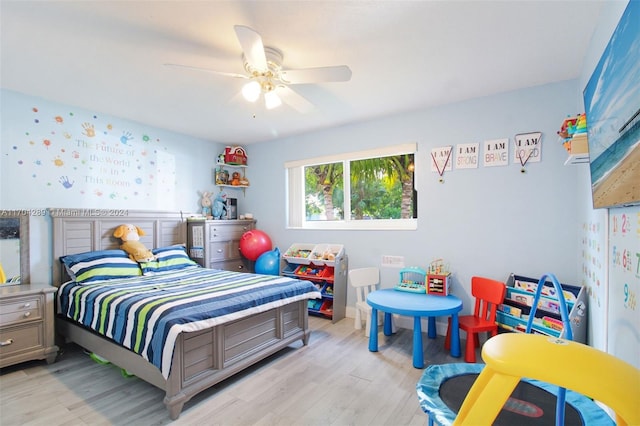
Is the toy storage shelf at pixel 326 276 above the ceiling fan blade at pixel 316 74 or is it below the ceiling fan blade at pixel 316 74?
below

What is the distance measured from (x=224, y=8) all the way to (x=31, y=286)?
2915 millimetres

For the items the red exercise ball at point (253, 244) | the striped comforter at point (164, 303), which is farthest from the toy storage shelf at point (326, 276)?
the striped comforter at point (164, 303)

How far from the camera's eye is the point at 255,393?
218cm

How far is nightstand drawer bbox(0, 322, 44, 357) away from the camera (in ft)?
7.94

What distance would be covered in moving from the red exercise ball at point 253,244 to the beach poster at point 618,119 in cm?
360

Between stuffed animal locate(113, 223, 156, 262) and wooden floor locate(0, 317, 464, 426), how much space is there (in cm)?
101

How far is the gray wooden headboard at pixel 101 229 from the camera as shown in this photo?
3018mm

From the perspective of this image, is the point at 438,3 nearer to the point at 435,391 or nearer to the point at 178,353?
the point at 435,391

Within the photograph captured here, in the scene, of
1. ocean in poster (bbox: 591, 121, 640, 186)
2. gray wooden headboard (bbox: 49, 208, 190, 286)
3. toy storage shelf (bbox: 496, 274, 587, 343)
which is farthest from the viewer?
gray wooden headboard (bbox: 49, 208, 190, 286)

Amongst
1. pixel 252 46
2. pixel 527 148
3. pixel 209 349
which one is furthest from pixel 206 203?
pixel 527 148

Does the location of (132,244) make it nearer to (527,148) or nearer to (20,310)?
(20,310)

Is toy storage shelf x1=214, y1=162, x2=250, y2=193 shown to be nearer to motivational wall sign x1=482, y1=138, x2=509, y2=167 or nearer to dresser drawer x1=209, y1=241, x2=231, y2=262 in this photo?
dresser drawer x1=209, y1=241, x2=231, y2=262

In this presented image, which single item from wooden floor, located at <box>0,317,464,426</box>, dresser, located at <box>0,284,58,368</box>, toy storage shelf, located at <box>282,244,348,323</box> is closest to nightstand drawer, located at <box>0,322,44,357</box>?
dresser, located at <box>0,284,58,368</box>

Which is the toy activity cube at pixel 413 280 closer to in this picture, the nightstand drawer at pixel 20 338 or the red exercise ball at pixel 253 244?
the red exercise ball at pixel 253 244
